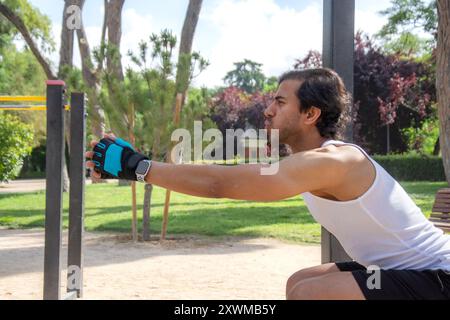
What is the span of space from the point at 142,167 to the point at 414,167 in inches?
798

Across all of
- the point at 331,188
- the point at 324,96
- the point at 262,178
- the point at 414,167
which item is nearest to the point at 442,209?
the point at 324,96

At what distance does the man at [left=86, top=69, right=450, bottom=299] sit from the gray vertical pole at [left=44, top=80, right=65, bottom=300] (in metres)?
1.57

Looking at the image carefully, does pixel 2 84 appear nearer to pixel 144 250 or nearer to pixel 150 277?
pixel 144 250

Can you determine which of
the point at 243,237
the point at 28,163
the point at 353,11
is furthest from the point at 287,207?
the point at 28,163

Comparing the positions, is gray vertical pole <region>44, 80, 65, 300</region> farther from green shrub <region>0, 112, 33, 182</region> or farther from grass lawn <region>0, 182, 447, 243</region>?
green shrub <region>0, 112, 33, 182</region>

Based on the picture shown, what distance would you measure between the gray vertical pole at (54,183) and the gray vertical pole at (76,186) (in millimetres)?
536

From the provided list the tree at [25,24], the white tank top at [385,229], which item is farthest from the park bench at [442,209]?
the tree at [25,24]

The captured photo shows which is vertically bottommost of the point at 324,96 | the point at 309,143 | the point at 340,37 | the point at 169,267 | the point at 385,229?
the point at 169,267

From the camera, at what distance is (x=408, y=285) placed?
6.01ft

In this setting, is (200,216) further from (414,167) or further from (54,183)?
A: (414,167)

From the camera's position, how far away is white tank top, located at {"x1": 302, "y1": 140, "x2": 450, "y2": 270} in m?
1.86

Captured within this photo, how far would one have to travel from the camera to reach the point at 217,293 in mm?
4742
